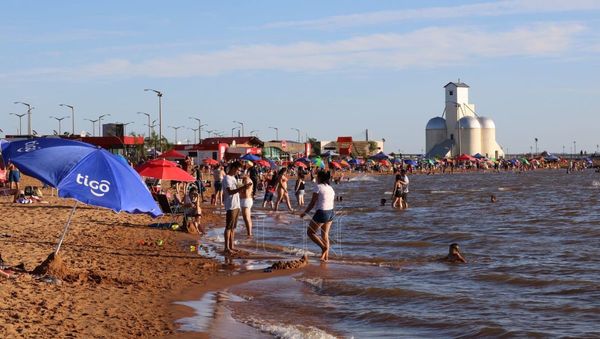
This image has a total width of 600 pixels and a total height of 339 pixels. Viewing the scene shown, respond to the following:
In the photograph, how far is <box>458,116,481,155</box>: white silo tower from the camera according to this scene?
148m

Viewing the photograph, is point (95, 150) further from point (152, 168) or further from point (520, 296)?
point (152, 168)

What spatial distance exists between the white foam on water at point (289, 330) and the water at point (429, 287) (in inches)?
0.9

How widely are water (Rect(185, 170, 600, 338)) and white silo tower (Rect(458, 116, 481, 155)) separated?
125m

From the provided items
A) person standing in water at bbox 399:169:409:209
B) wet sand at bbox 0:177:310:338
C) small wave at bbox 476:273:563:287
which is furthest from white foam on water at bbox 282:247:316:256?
person standing in water at bbox 399:169:409:209

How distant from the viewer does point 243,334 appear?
377 inches

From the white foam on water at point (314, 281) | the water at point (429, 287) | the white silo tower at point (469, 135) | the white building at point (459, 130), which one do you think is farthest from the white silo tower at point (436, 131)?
the white foam on water at point (314, 281)

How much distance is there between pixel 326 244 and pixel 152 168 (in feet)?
20.6

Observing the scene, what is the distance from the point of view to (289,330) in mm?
9859

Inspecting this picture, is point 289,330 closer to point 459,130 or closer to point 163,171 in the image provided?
point 163,171

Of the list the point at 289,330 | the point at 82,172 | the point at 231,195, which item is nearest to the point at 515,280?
the point at 231,195

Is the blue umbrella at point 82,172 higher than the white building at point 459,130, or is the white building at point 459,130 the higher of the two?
the white building at point 459,130

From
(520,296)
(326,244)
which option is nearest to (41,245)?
(326,244)

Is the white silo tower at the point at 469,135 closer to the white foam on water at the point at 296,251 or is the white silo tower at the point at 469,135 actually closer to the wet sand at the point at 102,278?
the wet sand at the point at 102,278

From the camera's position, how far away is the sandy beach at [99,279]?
889 centimetres
